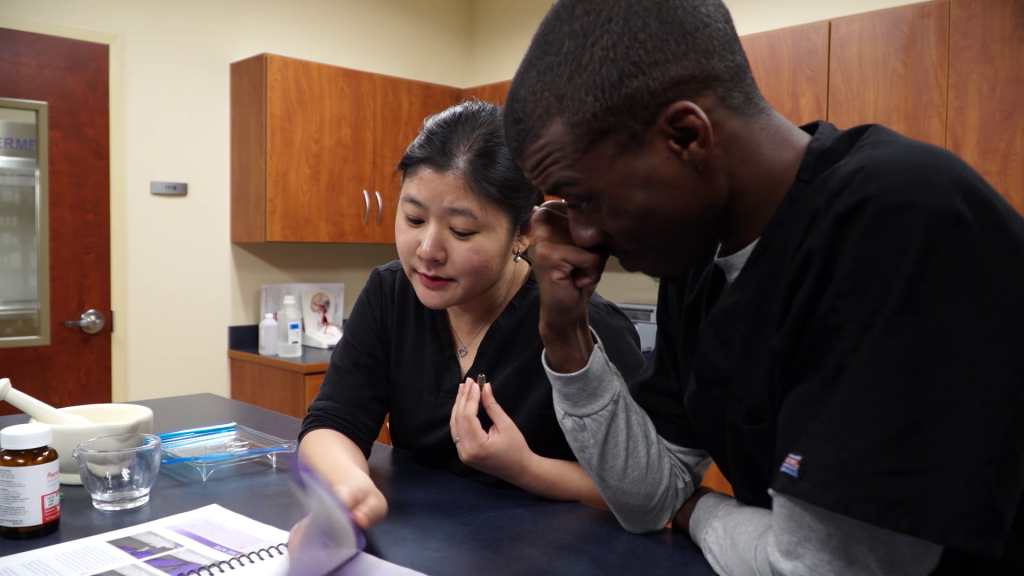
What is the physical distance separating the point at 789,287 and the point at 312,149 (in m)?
2.84

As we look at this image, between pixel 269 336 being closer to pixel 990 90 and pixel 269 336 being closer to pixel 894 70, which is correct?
pixel 894 70

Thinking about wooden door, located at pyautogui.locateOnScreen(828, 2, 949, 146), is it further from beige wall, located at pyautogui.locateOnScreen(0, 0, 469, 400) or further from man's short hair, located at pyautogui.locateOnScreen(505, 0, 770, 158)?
beige wall, located at pyautogui.locateOnScreen(0, 0, 469, 400)

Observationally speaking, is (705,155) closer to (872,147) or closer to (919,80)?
(872,147)

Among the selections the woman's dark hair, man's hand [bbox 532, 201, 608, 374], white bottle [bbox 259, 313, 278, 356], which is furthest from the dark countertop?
white bottle [bbox 259, 313, 278, 356]

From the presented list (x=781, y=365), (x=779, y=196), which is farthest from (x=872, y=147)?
(x=781, y=365)

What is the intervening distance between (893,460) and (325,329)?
3.14 metres

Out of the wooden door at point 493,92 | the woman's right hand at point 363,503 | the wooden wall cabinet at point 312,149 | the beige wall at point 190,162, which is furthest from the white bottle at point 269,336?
the woman's right hand at point 363,503

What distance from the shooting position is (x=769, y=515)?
2.88ft

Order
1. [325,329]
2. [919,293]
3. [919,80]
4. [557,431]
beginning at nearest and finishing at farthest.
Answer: [919,293], [557,431], [919,80], [325,329]

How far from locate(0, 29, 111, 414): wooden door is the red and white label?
84.0 inches

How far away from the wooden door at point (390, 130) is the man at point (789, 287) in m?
2.65

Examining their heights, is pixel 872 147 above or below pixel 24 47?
below

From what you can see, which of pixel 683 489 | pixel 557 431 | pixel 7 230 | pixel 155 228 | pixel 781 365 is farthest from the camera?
pixel 155 228

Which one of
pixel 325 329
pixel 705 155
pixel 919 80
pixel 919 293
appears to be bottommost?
pixel 325 329
